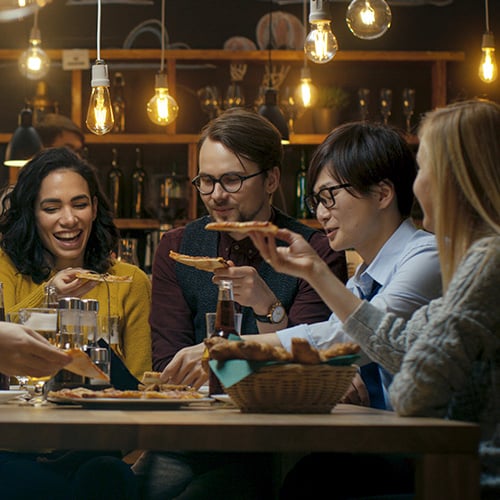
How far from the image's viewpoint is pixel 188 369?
251 centimetres

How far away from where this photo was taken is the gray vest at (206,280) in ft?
10.0

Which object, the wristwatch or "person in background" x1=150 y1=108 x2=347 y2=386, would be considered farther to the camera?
"person in background" x1=150 y1=108 x2=347 y2=386

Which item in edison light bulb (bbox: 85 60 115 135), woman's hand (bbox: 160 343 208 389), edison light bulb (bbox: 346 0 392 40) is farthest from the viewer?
edison light bulb (bbox: 346 0 392 40)

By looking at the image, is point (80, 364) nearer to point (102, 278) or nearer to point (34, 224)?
point (102, 278)

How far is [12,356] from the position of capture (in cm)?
182

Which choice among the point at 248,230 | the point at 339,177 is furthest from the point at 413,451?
the point at 339,177

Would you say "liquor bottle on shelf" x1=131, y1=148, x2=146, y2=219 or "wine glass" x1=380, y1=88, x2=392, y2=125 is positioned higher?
"wine glass" x1=380, y1=88, x2=392, y2=125

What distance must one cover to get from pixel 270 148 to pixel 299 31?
11.7 feet

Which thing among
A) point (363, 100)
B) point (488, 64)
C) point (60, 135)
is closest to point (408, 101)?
point (363, 100)

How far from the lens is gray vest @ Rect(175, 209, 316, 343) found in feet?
10.0

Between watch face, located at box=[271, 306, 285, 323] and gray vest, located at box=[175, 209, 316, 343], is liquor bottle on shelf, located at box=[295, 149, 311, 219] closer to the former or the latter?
gray vest, located at box=[175, 209, 316, 343]

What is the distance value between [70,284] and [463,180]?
5.38 feet

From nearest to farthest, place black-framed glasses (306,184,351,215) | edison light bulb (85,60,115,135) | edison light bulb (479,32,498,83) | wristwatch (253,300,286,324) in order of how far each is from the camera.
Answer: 1. black-framed glasses (306,184,351,215)
2. wristwatch (253,300,286,324)
3. edison light bulb (85,60,115,135)
4. edison light bulb (479,32,498,83)

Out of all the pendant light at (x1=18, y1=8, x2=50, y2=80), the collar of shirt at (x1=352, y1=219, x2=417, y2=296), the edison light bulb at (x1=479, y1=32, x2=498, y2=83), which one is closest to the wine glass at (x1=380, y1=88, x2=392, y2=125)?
the edison light bulb at (x1=479, y1=32, x2=498, y2=83)
